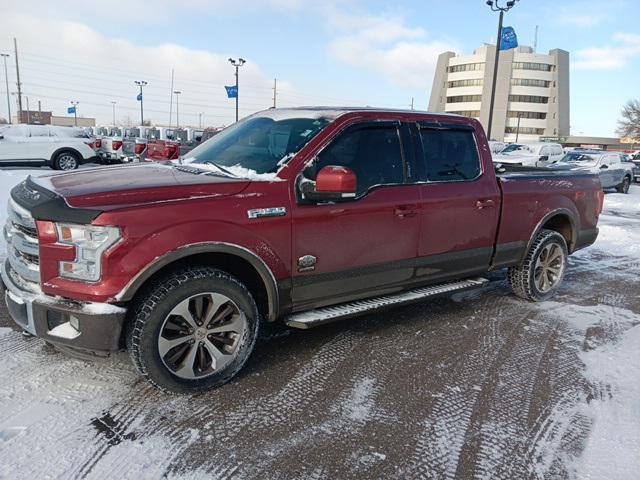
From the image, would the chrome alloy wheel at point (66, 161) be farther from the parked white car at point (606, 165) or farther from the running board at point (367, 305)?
the parked white car at point (606, 165)

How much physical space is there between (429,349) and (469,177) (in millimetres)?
1613

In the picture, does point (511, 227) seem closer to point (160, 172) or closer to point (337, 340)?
point (337, 340)

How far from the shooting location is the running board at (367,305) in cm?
364

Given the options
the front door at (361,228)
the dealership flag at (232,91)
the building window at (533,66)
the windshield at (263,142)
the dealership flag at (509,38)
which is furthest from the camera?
the building window at (533,66)

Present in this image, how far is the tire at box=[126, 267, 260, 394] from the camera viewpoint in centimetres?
306

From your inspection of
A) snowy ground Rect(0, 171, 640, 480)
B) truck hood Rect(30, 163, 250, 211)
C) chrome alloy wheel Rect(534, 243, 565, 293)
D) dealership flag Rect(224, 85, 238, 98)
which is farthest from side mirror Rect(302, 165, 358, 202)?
dealership flag Rect(224, 85, 238, 98)

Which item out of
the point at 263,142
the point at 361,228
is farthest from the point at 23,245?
the point at 361,228

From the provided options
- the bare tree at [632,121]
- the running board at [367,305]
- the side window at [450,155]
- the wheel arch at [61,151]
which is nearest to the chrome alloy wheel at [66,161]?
the wheel arch at [61,151]

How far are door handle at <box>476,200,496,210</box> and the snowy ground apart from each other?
3.61ft

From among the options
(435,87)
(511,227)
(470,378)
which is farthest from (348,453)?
(435,87)

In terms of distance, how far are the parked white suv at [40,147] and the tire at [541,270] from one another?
15.3 m

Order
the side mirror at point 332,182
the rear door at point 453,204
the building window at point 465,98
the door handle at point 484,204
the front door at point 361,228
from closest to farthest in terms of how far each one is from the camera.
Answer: the side mirror at point 332,182
the front door at point 361,228
the rear door at point 453,204
the door handle at point 484,204
the building window at point 465,98

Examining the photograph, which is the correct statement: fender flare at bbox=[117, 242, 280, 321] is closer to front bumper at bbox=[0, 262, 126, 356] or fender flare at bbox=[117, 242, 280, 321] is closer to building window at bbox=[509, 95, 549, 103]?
front bumper at bbox=[0, 262, 126, 356]

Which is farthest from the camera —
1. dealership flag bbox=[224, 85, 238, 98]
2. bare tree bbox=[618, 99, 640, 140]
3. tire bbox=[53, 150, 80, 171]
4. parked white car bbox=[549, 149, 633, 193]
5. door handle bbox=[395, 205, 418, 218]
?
bare tree bbox=[618, 99, 640, 140]
